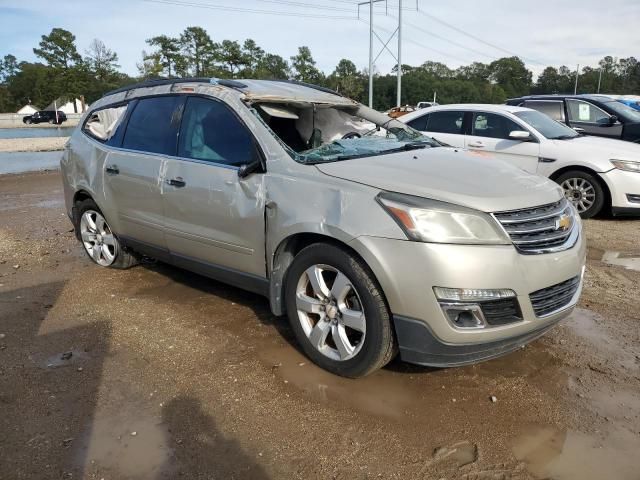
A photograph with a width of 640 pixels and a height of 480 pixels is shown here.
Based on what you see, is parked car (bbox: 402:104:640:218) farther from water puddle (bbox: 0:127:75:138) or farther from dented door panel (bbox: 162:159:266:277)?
water puddle (bbox: 0:127:75:138)

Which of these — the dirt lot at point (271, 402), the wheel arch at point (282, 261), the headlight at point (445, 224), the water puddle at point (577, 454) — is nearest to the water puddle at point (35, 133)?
the dirt lot at point (271, 402)

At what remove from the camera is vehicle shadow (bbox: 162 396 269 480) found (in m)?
2.43

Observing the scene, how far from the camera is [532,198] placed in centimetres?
302

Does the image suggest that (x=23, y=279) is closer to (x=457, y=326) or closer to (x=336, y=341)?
(x=336, y=341)

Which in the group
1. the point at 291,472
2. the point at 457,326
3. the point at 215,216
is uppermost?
the point at 215,216

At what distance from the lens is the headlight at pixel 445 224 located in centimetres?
273

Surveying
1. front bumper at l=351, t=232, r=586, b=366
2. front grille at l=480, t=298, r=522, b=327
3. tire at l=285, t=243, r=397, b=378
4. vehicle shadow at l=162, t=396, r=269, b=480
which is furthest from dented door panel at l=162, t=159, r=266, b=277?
front grille at l=480, t=298, r=522, b=327

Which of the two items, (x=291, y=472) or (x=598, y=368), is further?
(x=598, y=368)

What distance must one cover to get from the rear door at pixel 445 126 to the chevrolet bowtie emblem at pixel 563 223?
515 cm

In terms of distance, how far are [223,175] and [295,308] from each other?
3.56 ft

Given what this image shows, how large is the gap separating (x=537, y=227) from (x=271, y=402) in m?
1.79

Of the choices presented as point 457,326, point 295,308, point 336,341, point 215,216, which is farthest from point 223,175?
point 457,326

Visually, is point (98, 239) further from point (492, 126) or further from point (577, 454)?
point (492, 126)

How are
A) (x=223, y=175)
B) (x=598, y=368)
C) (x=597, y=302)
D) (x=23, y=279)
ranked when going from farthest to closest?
(x=23, y=279), (x=597, y=302), (x=223, y=175), (x=598, y=368)
